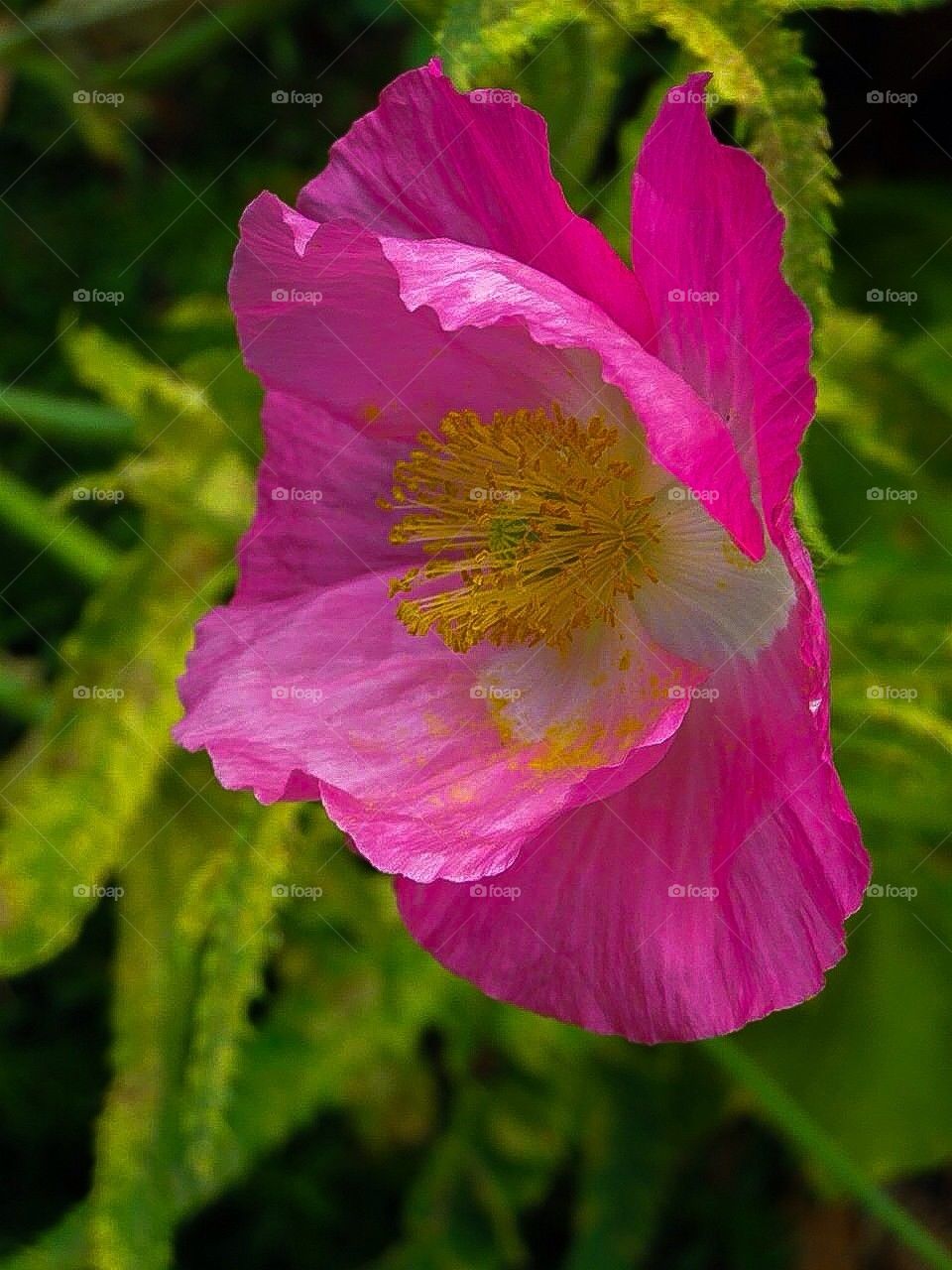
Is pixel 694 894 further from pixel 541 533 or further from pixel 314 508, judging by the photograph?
pixel 314 508

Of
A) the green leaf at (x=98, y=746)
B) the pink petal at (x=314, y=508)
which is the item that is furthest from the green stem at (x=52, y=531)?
the pink petal at (x=314, y=508)

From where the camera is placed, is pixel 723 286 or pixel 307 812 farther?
pixel 307 812

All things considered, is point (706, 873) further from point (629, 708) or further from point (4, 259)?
point (4, 259)

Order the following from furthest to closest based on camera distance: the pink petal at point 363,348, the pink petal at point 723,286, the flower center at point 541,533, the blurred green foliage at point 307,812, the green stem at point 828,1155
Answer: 1. the green stem at point 828,1155
2. the blurred green foliage at point 307,812
3. the flower center at point 541,533
4. the pink petal at point 363,348
5. the pink petal at point 723,286

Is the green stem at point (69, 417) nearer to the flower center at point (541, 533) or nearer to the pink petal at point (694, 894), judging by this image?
the flower center at point (541, 533)

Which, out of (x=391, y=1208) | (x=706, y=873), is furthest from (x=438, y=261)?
(x=391, y=1208)

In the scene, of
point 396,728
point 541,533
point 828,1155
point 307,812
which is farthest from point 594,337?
point 828,1155
